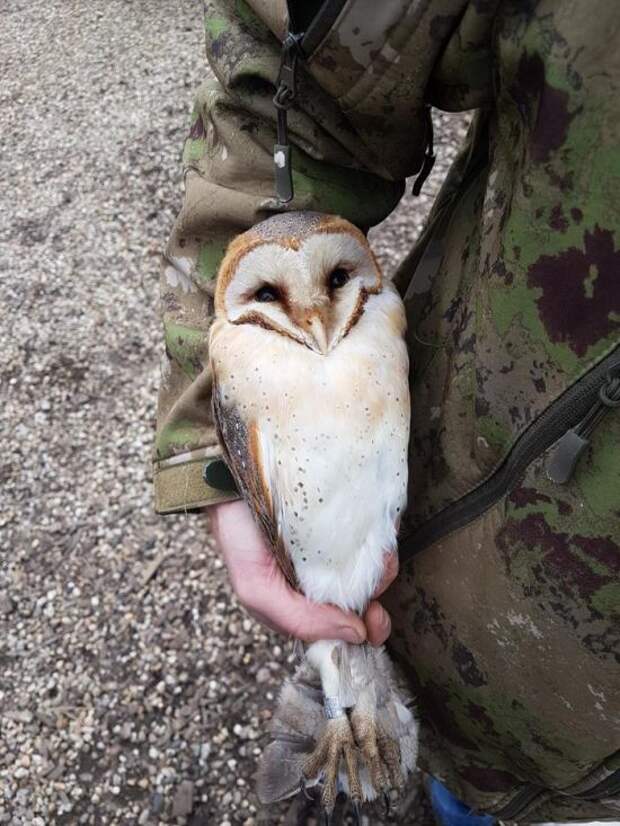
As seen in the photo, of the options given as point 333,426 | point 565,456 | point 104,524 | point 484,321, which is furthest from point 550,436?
point 104,524

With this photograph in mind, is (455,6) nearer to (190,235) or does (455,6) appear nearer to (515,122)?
(515,122)

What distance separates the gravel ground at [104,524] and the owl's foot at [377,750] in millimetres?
897

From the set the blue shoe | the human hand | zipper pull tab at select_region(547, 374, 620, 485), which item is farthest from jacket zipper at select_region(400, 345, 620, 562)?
the blue shoe

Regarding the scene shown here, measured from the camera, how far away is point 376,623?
3.43ft

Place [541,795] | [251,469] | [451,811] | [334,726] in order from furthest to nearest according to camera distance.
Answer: [451,811]
[541,795]
[334,726]
[251,469]

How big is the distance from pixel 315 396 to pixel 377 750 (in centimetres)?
52

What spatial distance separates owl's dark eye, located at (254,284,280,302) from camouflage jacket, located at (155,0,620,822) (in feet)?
0.35

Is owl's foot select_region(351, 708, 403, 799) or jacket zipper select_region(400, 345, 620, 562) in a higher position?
jacket zipper select_region(400, 345, 620, 562)

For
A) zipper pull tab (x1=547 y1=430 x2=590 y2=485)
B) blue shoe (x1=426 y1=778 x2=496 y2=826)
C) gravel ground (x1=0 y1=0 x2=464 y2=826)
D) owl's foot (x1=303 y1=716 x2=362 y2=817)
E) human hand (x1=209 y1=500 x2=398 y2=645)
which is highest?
zipper pull tab (x1=547 y1=430 x2=590 y2=485)

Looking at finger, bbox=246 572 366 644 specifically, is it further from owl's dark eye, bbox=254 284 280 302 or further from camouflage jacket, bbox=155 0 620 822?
owl's dark eye, bbox=254 284 280 302

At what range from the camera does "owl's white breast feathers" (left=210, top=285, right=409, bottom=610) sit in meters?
0.93

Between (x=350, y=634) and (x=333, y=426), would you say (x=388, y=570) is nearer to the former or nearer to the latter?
(x=350, y=634)

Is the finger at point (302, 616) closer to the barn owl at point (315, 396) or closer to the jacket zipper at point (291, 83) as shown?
the barn owl at point (315, 396)

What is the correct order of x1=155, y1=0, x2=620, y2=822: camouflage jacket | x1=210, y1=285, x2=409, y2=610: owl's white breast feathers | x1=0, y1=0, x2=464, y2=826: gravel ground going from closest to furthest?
x1=155, y1=0, x2=620, y2=822: camouflage jacket
x1=210, y1=285, x2=409, y2=610: owl's white breast feathers
x1=0, y1=0, x2=464, y2=826: gravel ground
